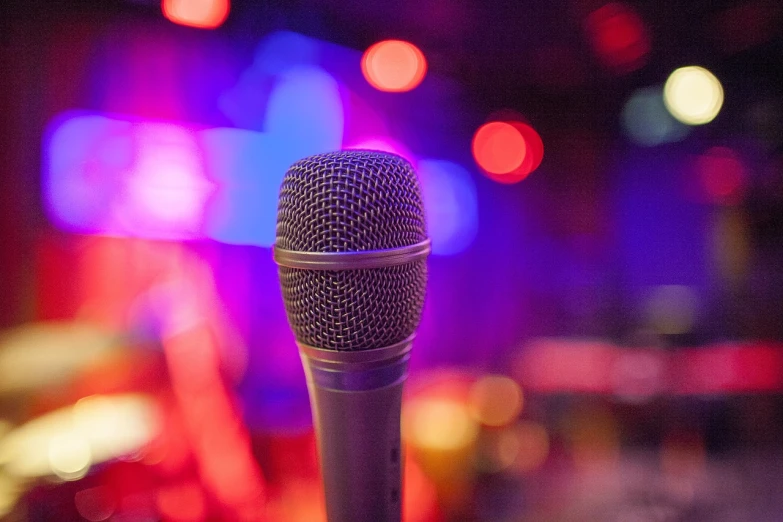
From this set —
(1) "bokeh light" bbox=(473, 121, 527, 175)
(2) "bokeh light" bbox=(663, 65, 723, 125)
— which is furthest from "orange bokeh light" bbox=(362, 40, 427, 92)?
(2) "bokeh light" bbox=(663, 65, 723, 125)

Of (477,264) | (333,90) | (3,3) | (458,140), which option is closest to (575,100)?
(458,140)

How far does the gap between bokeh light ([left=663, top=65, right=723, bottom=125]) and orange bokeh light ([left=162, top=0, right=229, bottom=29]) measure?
309cm

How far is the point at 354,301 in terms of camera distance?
73cm

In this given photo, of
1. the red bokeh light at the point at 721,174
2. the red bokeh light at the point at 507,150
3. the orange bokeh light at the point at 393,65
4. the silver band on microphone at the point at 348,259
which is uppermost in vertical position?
the orange bokeh light at the point at 393,65

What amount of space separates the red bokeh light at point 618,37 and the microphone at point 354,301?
230 centimetres

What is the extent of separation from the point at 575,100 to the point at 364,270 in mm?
3586

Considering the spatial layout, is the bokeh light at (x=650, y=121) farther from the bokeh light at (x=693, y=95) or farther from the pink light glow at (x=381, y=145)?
the pink light glow at (x=381, y=145)

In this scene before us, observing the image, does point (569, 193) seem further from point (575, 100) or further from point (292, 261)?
point (292, 261)

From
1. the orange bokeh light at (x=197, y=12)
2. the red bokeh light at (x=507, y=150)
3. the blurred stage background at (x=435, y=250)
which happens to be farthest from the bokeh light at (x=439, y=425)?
the orange bokeh light at (x=197, y=12)

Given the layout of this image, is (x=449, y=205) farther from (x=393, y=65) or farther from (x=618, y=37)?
(x=618, y=37)

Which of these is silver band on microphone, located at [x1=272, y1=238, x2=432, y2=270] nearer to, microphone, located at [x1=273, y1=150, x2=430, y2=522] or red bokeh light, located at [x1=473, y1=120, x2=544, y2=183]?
microphone, located at [x1=273, y1=150, x2=430, y2=522]

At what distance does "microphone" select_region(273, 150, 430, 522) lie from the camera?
2.38 feet

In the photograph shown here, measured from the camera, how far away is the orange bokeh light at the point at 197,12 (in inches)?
84.6

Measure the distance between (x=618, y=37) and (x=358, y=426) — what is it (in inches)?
119
